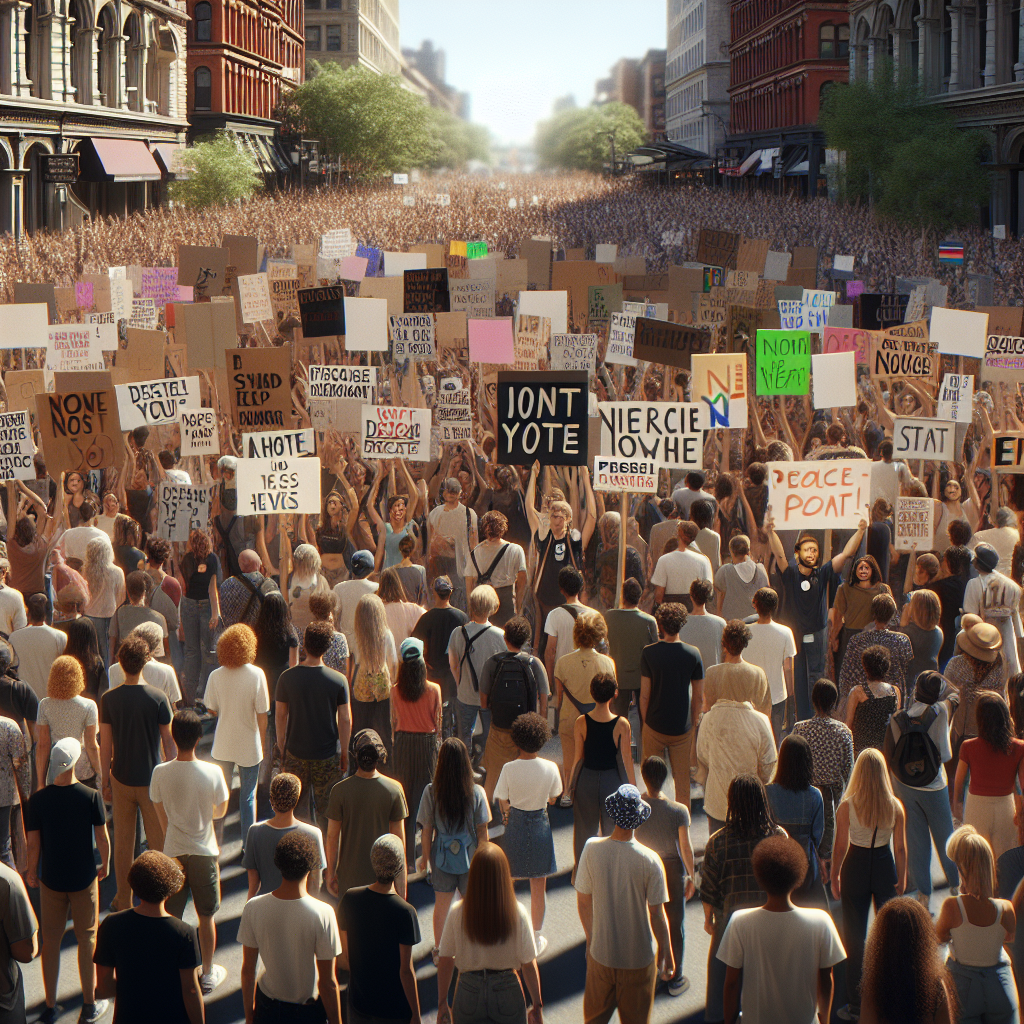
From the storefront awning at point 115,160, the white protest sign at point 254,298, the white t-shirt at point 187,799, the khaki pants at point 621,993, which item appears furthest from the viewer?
the storefront awning at point 115,160

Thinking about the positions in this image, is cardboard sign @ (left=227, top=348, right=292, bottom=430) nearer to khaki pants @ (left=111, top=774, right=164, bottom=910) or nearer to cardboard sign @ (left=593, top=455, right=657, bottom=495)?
cardboard sign @ (left=593, top=455, right=657, bottom=495)

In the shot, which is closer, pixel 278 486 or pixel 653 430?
pixel 278 486

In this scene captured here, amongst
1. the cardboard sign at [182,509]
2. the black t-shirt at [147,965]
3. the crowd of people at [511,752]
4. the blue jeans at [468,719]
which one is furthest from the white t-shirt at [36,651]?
the black t-shirt at [147,965]

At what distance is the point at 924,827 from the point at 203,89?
6312cm

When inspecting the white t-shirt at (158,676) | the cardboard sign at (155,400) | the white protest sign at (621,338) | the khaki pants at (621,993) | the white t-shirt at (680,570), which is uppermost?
the white protest sign at (621,338)

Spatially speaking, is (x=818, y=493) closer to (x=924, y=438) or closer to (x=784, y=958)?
(x=924, y=438)

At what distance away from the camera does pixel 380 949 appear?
468cm

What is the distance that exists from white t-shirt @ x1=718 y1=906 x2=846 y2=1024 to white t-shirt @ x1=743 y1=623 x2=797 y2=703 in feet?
8.59

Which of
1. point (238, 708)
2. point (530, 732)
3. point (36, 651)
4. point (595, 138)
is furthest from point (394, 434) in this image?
point (595, 138)

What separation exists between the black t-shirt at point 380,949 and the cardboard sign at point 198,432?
6.43 m

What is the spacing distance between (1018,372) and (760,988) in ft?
31.3

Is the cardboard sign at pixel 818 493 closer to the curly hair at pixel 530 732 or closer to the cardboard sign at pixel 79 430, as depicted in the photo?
the curly hair at pixel 530 732

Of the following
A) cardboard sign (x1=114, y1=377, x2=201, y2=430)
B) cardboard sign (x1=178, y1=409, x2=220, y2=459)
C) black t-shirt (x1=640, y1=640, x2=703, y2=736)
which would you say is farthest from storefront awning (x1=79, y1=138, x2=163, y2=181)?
black t-shirt (x1=640, y1=640, x2=703, y2=736)

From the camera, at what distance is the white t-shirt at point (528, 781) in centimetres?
572
